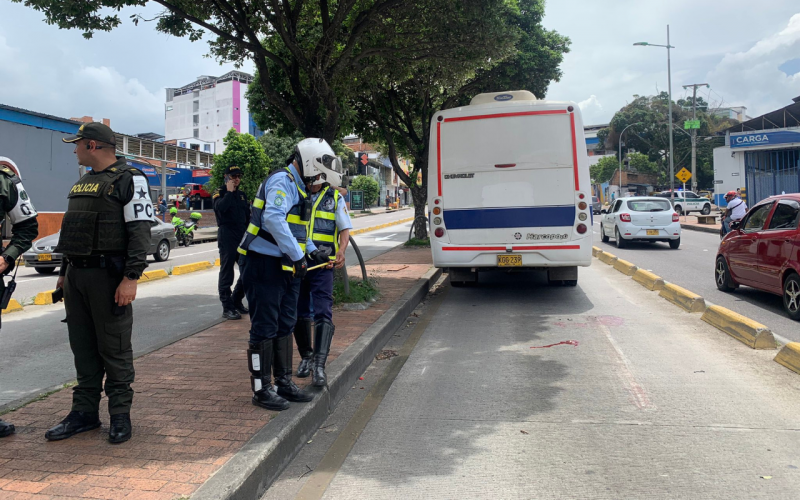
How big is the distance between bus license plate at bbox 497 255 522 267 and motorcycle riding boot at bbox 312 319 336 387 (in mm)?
4937

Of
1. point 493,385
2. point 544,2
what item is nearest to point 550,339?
point 493,385

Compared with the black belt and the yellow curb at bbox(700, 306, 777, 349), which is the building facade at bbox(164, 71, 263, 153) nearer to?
the yellow curb at bbox(700, 306, 777, 349)

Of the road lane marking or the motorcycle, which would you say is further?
the motorcycle

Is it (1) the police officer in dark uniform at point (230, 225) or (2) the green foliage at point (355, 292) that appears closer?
(1) the police officer in dark uniform at point (230, 225)

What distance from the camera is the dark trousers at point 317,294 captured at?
16.4ft

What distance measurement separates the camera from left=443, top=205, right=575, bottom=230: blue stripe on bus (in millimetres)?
9328

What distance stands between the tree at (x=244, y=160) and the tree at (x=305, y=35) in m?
17.9

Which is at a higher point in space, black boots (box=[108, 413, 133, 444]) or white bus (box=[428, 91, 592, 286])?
white bus (box=[428, 91, 592, 286])

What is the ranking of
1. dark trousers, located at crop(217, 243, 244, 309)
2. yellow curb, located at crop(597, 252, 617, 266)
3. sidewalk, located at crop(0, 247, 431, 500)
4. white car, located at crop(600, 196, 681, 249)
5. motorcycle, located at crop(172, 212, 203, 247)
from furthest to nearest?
motorcycle, located at crop(172, 212, 203, 247) → white car, located at crop(600, 196, 681, 249) → yellow curb, located at crop(597, 252, 617, 266) → dark trousers, located at crop(217, 243, 244, 309) → sidewalk, located at crop(0, 247, 431, 500)

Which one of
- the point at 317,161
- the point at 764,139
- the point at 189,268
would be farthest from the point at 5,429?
the point at 764,139

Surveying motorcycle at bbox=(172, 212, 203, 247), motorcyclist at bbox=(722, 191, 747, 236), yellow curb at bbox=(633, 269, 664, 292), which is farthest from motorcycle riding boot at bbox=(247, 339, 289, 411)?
motorcycle at bbox=(172, 212, 203, 247)

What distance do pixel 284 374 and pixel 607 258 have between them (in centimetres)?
1246

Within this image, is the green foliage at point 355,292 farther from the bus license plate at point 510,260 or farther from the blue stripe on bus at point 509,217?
the bus license plate at point 510,260

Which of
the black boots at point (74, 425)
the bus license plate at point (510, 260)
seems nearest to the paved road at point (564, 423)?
the black boots at point (74, 425)
